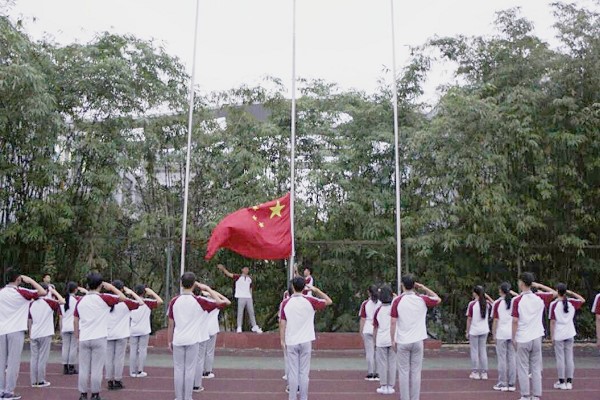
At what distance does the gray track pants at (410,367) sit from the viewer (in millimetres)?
6551

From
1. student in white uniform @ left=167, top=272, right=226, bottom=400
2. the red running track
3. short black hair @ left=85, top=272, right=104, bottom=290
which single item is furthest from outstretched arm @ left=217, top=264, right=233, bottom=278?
student in white uniform @ left=167, top=272, right=226, bottom=400

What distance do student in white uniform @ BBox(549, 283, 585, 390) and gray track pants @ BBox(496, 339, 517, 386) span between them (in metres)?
0.69

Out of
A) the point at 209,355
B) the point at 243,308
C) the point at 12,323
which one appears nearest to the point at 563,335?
the point at 209,355

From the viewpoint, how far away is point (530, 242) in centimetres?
1320

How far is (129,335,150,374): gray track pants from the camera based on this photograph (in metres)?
8.59

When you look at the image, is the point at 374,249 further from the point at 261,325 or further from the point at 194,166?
the point at 194,166

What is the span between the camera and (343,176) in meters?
13.6

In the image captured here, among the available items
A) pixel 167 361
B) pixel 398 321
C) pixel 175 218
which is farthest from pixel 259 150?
pixel 398 321

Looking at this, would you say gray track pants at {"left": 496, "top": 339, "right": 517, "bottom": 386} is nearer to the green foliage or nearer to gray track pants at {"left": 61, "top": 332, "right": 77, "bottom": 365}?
the green foliage

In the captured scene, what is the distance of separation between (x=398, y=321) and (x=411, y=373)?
58 centimetres

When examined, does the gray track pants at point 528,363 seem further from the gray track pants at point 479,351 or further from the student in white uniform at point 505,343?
the gray track pants at point 479,351

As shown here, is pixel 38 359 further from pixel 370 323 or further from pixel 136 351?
pixel 370 323

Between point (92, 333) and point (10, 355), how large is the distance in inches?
44.6

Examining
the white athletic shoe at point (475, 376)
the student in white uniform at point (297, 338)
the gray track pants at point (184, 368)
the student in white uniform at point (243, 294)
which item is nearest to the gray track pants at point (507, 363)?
the white athletic shoe at point (475, 376)
